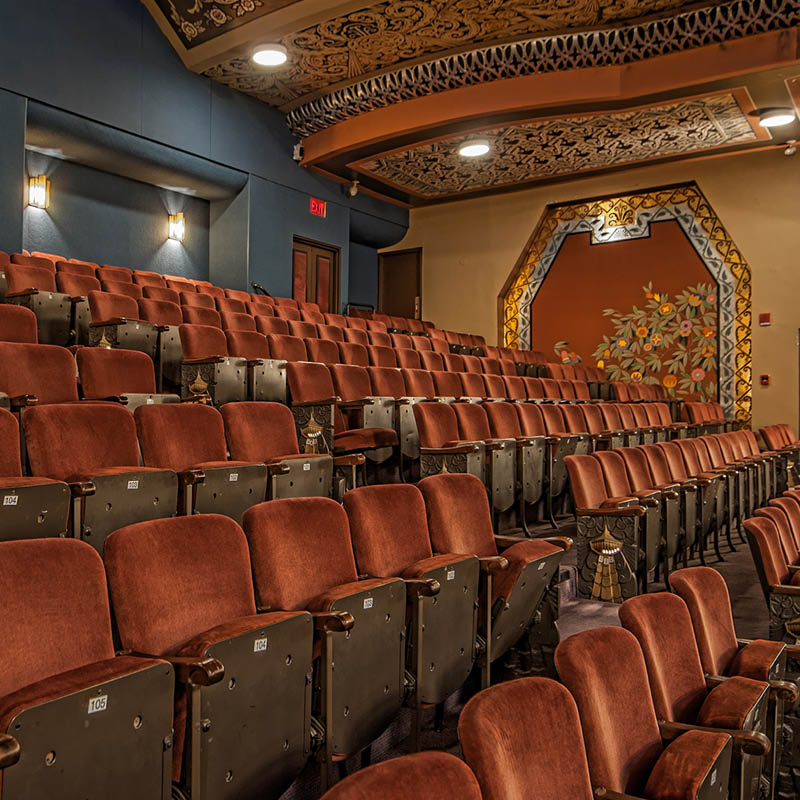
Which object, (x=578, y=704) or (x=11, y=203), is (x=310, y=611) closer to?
(x=578, y=704)

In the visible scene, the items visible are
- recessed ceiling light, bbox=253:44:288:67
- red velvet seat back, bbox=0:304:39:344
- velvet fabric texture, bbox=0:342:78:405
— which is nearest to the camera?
velvet fabric texture, bbox=0:342:78:405

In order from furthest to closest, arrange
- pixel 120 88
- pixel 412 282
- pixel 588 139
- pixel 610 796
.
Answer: pixel 412 282, pixel 588 139, pixel 120 88, pixel 610 796

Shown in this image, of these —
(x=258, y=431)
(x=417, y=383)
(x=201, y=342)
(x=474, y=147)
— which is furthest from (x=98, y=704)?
(x=474, y=147)

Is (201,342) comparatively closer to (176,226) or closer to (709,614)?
(709,614)

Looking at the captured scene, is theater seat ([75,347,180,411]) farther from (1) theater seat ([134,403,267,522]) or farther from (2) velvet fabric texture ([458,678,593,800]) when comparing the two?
(2) velvet fabric texture ([458,678,593,800])

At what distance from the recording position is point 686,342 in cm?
181

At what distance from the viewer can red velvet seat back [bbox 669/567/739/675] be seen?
380 millimetres

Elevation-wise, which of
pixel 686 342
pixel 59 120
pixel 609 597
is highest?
pixel 59 120

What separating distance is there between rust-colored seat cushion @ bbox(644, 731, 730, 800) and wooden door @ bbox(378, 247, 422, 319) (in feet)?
6.63

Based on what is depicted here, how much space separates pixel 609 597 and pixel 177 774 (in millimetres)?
421

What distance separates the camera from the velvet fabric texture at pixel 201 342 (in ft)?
2.76

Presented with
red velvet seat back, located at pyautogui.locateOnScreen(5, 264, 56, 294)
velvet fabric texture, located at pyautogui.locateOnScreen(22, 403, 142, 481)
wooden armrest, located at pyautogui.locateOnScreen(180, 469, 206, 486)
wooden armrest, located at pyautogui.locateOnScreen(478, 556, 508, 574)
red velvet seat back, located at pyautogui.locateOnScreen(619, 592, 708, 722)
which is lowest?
red velvet seat back, located at pyautogui.locateOnScreen(619, 592, 708, 722)

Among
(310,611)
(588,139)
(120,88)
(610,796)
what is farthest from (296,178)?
(610,796)

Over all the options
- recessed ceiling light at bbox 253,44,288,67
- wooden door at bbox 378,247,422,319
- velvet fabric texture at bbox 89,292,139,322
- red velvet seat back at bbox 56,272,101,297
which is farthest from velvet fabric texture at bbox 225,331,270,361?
wooden door at bbox 378,247,422,319
